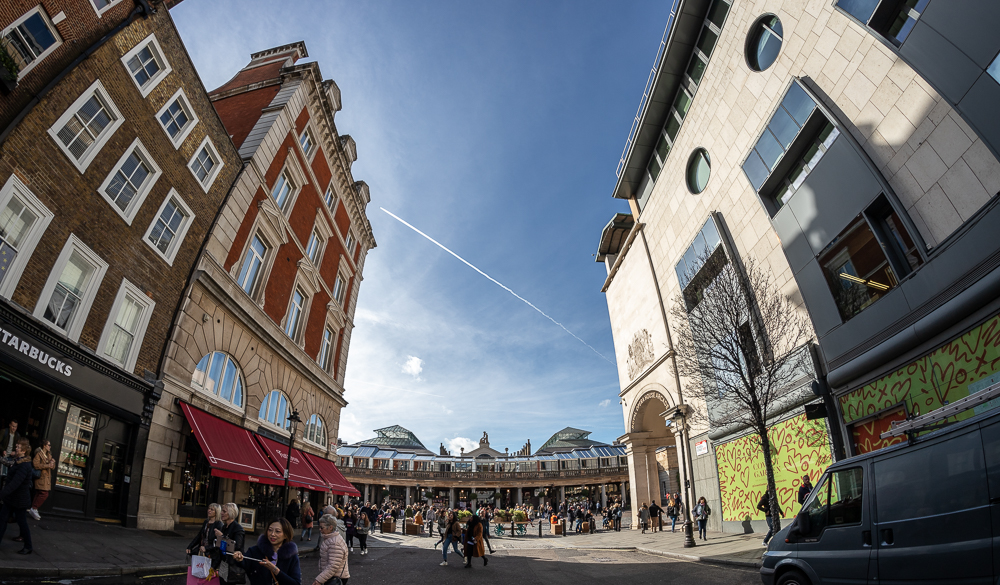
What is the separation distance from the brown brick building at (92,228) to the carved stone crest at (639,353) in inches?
954

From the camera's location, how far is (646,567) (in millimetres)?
12266

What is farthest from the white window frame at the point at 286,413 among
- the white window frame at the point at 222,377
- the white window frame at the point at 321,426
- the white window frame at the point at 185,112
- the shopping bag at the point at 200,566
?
the shopping bag at the point at 200,566

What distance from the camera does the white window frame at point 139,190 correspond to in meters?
11.5

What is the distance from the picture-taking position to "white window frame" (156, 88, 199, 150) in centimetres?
1353

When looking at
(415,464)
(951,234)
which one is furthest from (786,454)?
(415,464)

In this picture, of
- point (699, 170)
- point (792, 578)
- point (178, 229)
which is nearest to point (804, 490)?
point (792, 578)

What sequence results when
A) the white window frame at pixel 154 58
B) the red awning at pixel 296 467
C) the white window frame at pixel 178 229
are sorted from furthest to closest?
the red awning at pixel 296 467, the white window frame at pixel 178 229, the white window frame at pixel 154 58

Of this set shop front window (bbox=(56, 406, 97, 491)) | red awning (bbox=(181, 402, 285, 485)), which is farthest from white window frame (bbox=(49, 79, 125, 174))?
red awning (bbox=(181, 402, 285, 485))

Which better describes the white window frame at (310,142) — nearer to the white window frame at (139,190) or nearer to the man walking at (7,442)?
the white window frame at (139,190)

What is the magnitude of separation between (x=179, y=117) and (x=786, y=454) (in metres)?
24.0

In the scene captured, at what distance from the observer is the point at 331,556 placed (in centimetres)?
543

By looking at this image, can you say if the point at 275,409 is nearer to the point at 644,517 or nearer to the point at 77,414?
the point at 77,414

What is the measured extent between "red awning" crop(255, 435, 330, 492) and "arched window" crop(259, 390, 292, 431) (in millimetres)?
965

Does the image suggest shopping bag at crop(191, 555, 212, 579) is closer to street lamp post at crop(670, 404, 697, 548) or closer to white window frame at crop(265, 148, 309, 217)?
white window frame at crop(265, 148, 309, 217)
